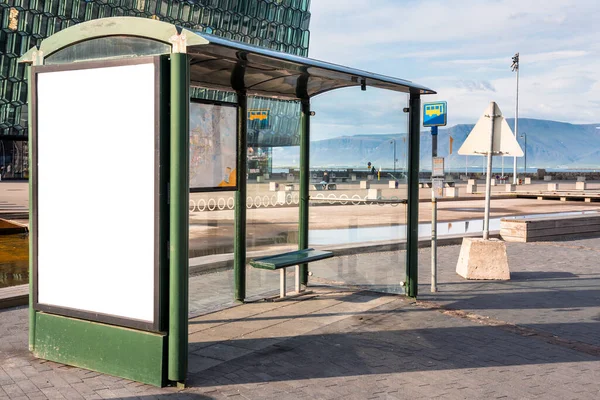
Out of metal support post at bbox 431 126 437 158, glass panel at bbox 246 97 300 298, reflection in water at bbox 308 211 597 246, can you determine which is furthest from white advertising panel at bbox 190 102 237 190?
metal support post at bbox 431 126 437 158

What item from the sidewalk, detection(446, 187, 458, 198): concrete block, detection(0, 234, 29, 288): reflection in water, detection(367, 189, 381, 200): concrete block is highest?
detection(367, 189, 381, 200): concrete block

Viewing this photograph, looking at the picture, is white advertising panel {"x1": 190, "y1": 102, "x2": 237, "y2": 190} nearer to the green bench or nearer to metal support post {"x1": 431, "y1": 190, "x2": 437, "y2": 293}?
the green bench

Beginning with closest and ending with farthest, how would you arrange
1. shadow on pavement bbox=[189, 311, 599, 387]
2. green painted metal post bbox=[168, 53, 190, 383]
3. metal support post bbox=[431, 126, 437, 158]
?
green painted metal post bbox=[168, 53, 190, 383]
shadow on pavement bbox=[189, 311, 599, 387]
metal support post bbox=[431, 126, 437, 158]

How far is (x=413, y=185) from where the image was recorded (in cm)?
773

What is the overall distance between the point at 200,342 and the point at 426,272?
16.6 feet

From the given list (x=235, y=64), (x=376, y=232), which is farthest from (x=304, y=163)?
(x=235, y=64)

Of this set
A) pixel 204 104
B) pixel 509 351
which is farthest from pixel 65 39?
pixel 509 351

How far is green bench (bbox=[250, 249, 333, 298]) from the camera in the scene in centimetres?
696

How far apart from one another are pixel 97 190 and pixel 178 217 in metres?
0.80

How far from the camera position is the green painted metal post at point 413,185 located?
7676 millimetres

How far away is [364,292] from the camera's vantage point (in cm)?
820

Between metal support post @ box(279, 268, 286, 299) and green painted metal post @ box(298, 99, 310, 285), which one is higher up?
green painted metal post @ box(298, 99, 310, 285)

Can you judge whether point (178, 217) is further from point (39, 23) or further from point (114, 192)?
point (39, 23)

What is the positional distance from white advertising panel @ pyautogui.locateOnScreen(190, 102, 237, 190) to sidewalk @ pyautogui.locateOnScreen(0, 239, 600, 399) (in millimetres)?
1435
